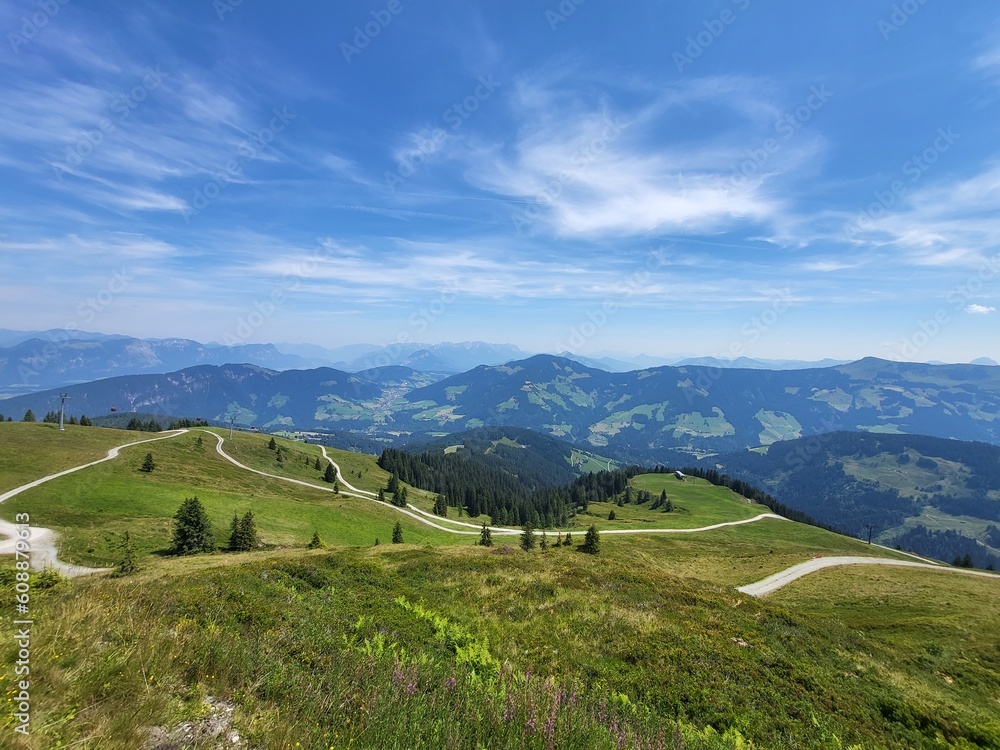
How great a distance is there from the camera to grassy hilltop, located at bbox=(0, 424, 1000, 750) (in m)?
5.69

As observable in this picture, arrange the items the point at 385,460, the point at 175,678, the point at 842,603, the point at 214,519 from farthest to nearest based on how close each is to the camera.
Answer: the point at 385,460 < the point at 214,519 < the point at 842,603 < the point at 175,678

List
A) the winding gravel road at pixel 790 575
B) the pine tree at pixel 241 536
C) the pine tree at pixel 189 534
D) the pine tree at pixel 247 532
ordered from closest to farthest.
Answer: the pine tree at pixel 189 534 → the pine tree at pixel 241 536 → the pine tree at pixel 247 532 → the winding gravel road at pixel 790 575

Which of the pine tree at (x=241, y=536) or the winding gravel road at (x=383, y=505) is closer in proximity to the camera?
the winding gravel road at (x=383, y=505)

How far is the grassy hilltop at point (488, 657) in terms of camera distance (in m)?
5.69

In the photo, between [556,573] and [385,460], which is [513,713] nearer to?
Answer: [556,573]

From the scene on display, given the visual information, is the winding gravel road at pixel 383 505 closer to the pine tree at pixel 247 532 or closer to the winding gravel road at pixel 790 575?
the winding gravel road at pixel 790 575

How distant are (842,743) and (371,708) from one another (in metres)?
13.2

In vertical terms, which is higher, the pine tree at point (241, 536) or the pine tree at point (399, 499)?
the pine tree at point (241, 536)

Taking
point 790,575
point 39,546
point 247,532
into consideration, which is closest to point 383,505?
point 247,532

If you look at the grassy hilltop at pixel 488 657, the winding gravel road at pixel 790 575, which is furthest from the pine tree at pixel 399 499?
the winding gravel road at pixel 790 575

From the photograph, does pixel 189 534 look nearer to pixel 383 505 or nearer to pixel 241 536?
pixel 241 536

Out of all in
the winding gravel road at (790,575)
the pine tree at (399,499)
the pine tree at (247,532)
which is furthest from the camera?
the pine tree at (399,499)

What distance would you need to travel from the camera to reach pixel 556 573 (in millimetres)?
26172

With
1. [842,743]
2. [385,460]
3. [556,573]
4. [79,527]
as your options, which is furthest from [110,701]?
[385,460]
